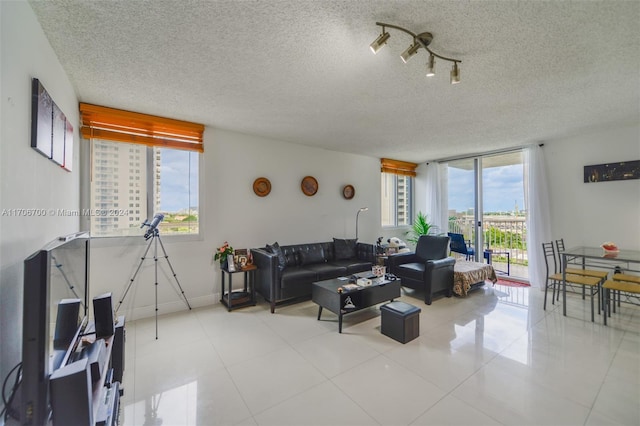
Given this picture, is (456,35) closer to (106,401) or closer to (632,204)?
(106,401)

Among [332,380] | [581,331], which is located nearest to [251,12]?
[332,380]

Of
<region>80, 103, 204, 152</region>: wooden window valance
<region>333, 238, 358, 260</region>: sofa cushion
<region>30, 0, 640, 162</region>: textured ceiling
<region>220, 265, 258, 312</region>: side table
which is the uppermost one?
<region>30, 0, 640, 162</region>: textured ceiling

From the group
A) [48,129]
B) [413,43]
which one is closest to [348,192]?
[413,43]

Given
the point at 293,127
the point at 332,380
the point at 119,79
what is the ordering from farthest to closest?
1. the point at 293,127
2. the point at 119,79
3. the point at 332,380

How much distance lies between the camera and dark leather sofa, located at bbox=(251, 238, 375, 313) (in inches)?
136

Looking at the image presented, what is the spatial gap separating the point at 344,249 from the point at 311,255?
2.21 feet

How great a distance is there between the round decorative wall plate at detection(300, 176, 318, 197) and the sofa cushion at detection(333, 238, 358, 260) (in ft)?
3.29

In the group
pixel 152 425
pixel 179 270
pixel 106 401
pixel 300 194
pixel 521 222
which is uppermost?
pixel 300 194

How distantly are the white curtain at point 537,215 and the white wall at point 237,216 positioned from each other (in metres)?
3.03

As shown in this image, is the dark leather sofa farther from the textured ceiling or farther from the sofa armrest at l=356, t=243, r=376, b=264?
the textured ceiling

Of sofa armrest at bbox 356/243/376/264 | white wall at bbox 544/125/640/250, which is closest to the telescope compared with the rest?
sofa armrest at bbox 356/243/376/264

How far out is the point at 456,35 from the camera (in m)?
1.82

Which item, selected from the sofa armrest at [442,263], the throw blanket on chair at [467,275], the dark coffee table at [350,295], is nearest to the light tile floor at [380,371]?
the dark coffee table at [350,295]

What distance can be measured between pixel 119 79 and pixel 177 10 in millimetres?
1291
